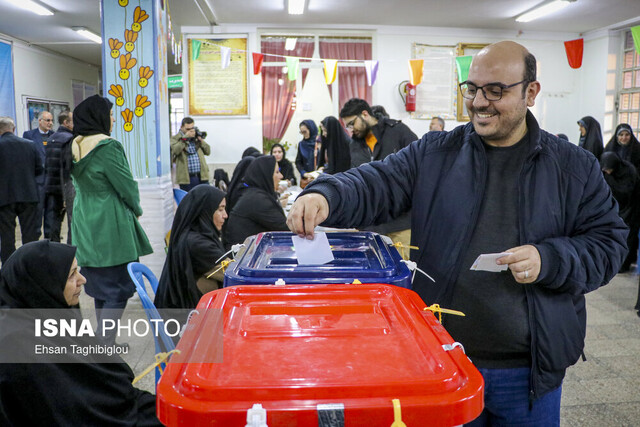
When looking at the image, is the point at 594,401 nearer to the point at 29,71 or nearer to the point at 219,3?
the point at 219,3

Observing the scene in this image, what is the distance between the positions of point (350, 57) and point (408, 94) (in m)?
1.32

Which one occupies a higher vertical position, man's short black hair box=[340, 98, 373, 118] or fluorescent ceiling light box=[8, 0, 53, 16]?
fluorescent ceiling light box=[8, 0, 53, 16]

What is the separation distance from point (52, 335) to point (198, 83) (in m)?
8.37

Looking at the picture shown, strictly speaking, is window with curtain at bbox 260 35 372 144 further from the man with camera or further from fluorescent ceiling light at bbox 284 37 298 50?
the man with camera

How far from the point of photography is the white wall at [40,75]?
1027cm

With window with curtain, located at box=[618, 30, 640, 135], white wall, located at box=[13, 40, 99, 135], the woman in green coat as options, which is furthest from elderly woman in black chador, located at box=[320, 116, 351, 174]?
white wall, located at box=[13, 40, 99, 135]

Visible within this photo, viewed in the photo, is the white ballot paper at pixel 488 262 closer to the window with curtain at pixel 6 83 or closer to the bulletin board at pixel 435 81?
the bulletin board at pixel 435 81

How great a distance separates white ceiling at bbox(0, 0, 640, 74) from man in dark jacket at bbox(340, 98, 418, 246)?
4.35m

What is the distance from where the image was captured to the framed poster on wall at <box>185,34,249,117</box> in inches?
363

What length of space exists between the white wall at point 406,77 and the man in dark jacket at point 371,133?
5.47 m

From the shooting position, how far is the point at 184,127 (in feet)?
24.6

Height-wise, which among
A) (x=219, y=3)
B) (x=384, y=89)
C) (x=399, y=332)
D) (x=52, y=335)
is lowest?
(x=52, y=335)

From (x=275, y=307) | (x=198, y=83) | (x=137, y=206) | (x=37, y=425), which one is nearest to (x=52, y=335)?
(x=37, y=425)

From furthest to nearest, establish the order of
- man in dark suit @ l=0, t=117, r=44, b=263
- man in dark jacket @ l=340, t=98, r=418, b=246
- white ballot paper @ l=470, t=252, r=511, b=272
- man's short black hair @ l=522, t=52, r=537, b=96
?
man in dark suit @ l=0, t=117, r=44, b=263 → man in dark jacket @ l=340, t=98, r=418, b=246 → man's short black hair @ l=522, t=52, r=537, b=96 → white ballot paper @ l=470, t=252, r=511, b=272
